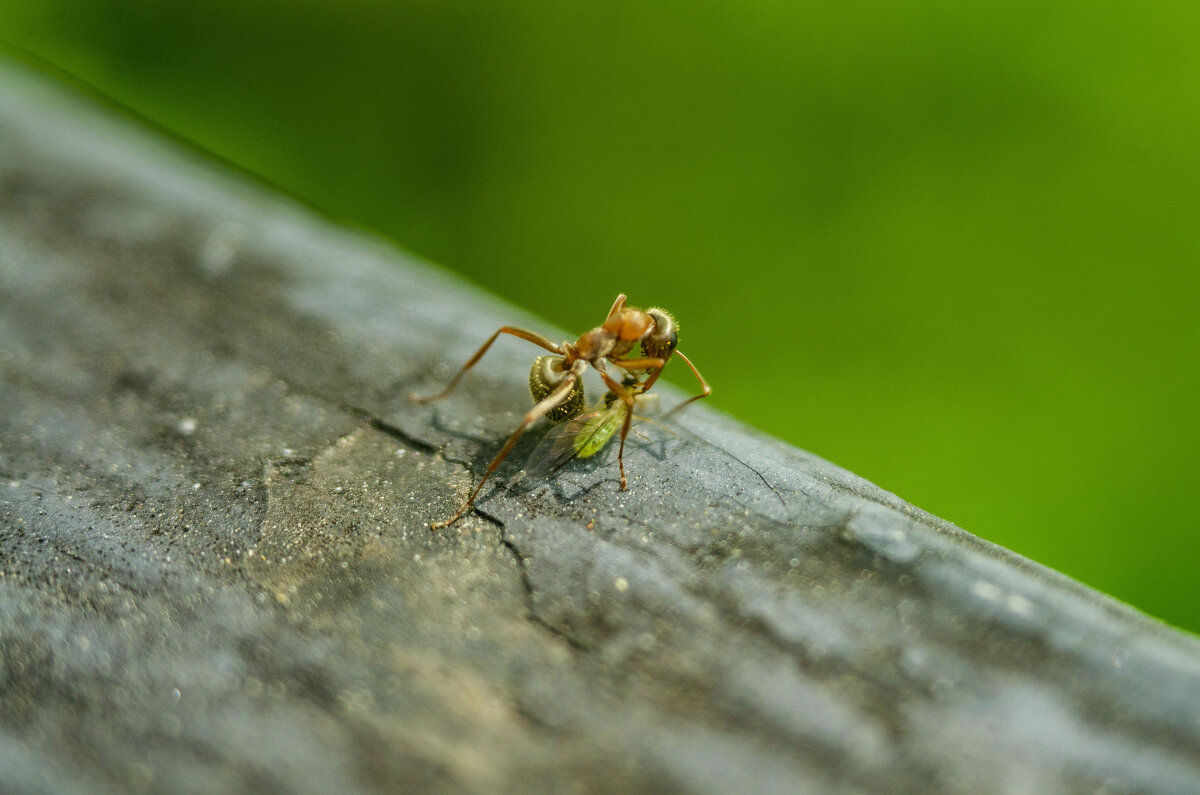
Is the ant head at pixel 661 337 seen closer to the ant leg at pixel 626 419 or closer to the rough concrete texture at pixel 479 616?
the ant leg at pixel 626 419

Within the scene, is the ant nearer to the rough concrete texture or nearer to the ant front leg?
the ant front leg

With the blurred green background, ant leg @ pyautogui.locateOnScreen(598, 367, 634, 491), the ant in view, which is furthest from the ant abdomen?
the blurred green background

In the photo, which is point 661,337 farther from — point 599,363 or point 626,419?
point 626,419

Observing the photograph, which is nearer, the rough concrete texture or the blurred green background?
the rough concrete texture

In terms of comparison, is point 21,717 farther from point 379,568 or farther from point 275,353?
point 275,353

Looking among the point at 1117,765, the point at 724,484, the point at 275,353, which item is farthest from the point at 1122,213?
the point at 275,353
